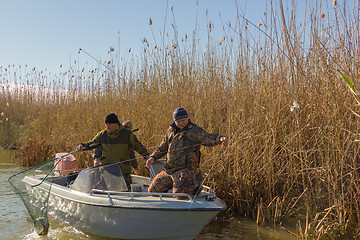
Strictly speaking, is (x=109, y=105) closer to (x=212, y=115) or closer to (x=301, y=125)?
(x=212, y=115)

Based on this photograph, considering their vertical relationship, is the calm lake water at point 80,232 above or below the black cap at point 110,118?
below

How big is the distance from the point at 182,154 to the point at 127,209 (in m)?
0.91

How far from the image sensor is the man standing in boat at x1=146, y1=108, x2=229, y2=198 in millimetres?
4164

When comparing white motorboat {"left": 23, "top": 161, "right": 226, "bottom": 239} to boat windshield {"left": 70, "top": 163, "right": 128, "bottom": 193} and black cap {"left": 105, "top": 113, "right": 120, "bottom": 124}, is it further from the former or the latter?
black cap {"left": 105, "top": 113, "right": 120, "bottom": 124}

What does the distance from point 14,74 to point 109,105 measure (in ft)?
20.9

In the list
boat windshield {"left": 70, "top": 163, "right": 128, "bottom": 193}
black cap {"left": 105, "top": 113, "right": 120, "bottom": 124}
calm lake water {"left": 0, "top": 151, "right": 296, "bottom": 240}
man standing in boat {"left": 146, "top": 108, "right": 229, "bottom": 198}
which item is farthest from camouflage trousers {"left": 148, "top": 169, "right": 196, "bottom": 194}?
black cap {"left": 105, "top": 113, "right": 120, "bottom": 124}

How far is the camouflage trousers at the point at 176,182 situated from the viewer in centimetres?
415

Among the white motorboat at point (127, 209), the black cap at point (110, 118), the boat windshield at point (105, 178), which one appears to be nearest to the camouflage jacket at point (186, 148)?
the white motorboat at point (127, 209)

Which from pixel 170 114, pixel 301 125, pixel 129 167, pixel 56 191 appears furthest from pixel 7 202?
pixel 301 125

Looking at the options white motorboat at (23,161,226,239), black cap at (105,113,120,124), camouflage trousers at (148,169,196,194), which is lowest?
white motorboat at (23,161,226,239)

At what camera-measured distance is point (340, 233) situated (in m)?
3.85

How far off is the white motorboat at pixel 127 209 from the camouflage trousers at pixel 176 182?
14 centimetres

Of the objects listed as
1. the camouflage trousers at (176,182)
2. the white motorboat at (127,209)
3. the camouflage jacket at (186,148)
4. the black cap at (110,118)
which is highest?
the black cap at (110,118)

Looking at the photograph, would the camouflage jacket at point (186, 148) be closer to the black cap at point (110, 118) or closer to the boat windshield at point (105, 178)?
the boat windshield at point (105, 178)
